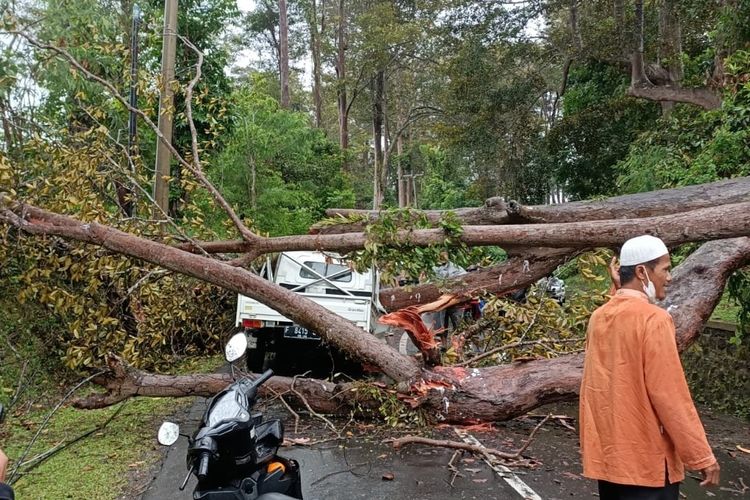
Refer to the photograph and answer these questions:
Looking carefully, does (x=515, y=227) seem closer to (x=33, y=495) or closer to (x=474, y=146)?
(x=33, y=495)

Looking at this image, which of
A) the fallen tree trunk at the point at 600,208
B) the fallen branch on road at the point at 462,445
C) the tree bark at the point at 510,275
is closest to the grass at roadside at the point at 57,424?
the fallen branch on road at the point at 462,445

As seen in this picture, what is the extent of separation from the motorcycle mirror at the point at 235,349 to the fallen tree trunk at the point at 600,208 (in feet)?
9.95

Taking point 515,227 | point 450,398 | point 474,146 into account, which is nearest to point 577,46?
point 474,146

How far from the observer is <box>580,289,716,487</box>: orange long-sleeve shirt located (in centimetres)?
245

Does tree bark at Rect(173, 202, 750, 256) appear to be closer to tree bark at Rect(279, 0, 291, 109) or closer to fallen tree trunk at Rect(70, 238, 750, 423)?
fallen tree trunk at Rect(70, 238, 750, 423)

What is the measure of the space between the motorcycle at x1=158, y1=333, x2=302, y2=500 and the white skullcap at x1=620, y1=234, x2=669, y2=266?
1788 mm

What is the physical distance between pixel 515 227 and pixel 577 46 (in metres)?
13.0

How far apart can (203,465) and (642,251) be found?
6.81 feet

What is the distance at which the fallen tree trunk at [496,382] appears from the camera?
5078mm

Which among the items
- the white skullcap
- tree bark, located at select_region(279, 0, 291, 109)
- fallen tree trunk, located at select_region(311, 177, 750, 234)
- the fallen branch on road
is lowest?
the fallen branch on road

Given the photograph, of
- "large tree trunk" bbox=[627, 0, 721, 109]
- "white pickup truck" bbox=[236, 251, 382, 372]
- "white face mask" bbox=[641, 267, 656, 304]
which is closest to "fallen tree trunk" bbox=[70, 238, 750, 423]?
"white pickup truck" bbox=[236, 251, 382, 372]

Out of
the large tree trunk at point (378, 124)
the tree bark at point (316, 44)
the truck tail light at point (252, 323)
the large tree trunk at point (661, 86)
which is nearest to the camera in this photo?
the truck tail light at point (252, 323)

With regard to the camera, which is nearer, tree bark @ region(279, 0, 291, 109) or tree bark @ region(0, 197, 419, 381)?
tree bark @ region(0, 197, 419, 381)

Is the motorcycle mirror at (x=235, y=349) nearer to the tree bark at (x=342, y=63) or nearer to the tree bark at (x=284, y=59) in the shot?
the tree bark at (x=284, y=59)
